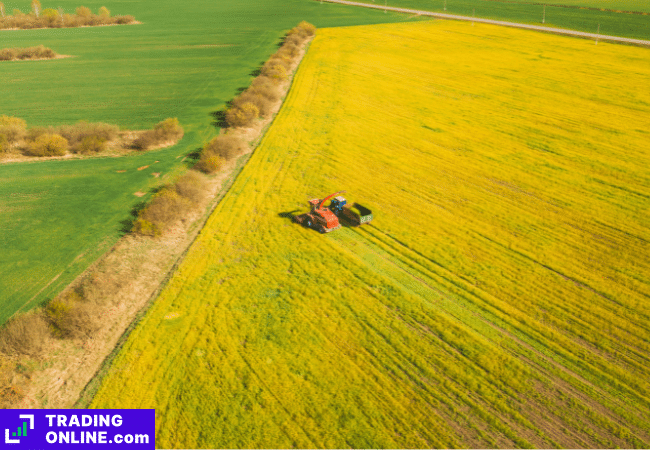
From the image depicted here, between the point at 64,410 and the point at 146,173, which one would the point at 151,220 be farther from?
the point at 64,410

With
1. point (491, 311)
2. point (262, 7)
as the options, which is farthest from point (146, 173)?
point (262, 7)

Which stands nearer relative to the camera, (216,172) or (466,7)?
(216,172)

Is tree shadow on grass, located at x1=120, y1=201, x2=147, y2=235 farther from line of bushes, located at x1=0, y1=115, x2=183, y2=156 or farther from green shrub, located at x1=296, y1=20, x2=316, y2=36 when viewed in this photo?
green shrub, located at x1=296, y1=20, x2=316, y2=36

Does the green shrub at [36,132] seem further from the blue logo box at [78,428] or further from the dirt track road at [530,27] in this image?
the dirt track road at [530,27]

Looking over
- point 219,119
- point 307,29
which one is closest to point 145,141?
point 219,119

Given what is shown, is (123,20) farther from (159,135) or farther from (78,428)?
(78,428)

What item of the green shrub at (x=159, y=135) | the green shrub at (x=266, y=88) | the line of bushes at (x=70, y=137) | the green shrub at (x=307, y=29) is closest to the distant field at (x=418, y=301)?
the green shrub at (x=266, y=88)
